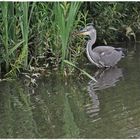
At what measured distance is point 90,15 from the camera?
804cm

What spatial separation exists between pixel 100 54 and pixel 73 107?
1.94 m

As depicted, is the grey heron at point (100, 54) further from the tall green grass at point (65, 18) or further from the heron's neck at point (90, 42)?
the tall green grass at point (65, 18)

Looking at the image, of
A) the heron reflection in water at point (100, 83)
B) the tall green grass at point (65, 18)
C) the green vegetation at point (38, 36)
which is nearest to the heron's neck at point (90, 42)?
the green vegetation at point (38, 36)

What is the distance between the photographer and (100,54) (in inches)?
292

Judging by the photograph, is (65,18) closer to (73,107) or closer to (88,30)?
(88,30)

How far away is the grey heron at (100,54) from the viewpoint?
7355mm

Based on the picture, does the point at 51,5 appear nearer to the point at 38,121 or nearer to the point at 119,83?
the point at 119,83

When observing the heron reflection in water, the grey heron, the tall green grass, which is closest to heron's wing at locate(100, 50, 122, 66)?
the grey heron

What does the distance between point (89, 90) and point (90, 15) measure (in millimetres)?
2125

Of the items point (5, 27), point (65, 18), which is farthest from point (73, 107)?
point (5, 27)

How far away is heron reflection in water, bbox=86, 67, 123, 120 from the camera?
5.60 m

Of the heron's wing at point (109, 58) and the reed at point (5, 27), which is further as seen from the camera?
the heron's wing at point (109, 58)

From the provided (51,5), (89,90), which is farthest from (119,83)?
(51,5)

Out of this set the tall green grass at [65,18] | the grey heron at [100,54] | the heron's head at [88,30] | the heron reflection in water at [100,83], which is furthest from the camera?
the grey heron at [100,54]
